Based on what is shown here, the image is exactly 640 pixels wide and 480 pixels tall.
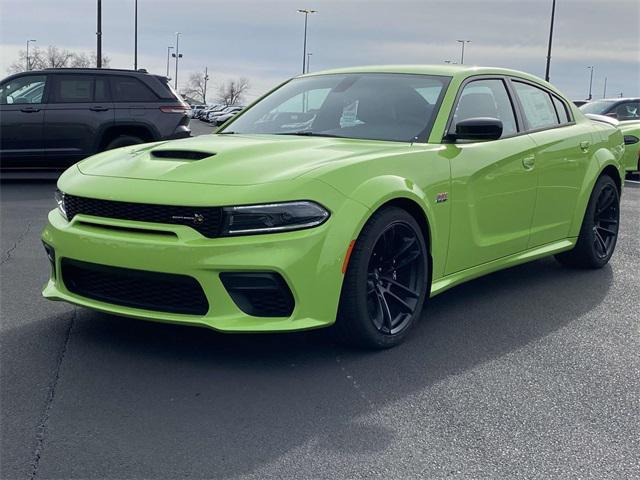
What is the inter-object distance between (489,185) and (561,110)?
1.68 m

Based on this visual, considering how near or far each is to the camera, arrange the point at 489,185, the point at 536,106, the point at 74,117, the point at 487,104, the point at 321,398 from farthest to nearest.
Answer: the point at 74,117 → the point at 536,106 → the point at 487,104 → the point at 489,185 → the point at 321,398

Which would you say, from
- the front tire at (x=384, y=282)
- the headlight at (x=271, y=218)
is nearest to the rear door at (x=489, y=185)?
the front tire at (x=384, y=282)

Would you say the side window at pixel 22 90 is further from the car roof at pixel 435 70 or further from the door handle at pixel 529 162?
the door handle at pixel 529 162

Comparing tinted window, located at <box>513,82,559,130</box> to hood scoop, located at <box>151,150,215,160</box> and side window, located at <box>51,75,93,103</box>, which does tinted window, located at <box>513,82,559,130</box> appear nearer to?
hood scoop, located at <box>151,150,215,160</box>

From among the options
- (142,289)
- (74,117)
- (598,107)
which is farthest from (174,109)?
(142,289)

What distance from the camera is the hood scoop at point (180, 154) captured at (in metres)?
4.25

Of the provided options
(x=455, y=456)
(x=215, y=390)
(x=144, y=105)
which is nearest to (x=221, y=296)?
(x=215, y=390)

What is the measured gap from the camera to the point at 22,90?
12.4m

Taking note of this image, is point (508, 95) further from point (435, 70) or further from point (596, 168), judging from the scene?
point (596, 168)

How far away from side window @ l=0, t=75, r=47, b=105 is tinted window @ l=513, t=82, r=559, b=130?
8729 millimetres

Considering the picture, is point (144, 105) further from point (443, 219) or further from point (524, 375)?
point (524, 375)

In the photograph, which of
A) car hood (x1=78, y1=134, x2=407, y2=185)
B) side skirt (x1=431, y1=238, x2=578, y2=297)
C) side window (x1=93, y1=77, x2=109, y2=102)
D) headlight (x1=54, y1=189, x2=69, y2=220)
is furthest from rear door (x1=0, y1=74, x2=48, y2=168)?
side skirt (x1=431, y1=238, x2=578, y2=297)

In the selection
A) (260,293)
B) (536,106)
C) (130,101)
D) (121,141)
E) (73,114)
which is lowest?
(121,141)

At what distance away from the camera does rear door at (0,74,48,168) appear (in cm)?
1232
